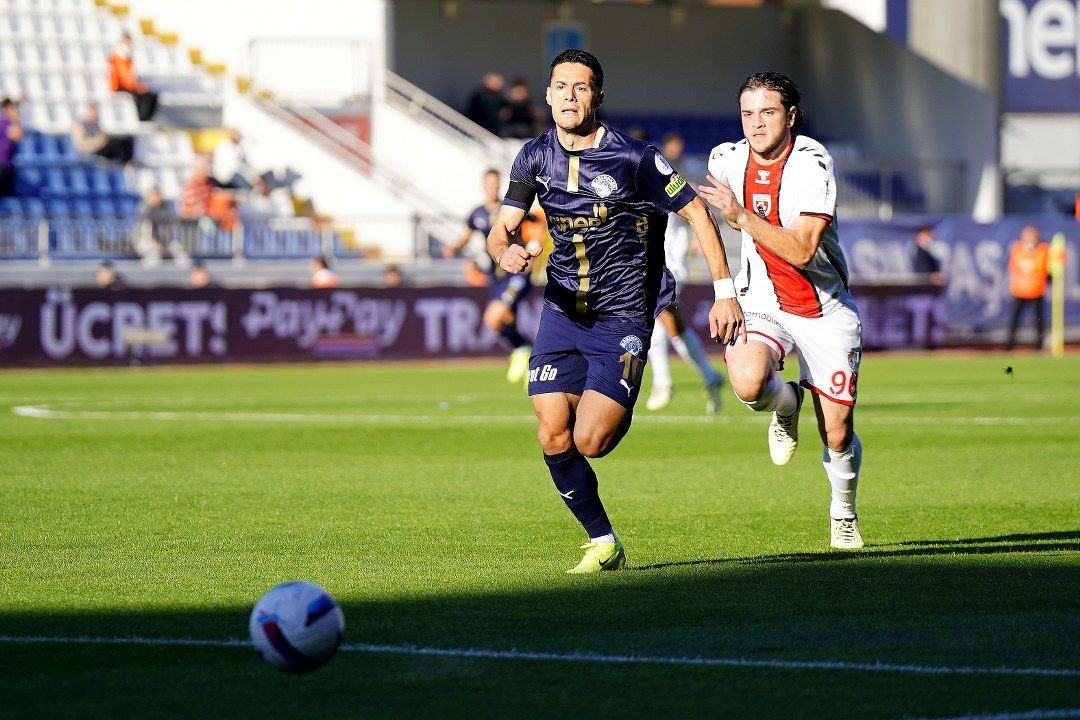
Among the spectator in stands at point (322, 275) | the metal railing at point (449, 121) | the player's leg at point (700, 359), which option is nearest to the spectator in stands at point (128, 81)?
the metal railing at point (449, 121)

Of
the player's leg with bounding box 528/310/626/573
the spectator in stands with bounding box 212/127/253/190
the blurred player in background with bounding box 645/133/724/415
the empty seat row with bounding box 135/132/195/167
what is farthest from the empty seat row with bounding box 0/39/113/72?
the player's leg with bounding box 528/310/626/573

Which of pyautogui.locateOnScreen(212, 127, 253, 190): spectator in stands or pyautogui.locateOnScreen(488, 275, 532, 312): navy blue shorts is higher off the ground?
pyautogui.locateOnScreen(212, 127, 253, 190): spectator in stands

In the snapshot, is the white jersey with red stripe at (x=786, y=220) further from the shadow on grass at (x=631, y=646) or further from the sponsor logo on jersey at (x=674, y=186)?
the shadow on grass at (x=631, y=646)

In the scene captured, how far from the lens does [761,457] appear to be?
12.5 m

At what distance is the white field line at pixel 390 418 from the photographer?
15.7 meters

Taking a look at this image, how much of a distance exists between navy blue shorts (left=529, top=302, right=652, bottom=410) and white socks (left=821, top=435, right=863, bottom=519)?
119 cm

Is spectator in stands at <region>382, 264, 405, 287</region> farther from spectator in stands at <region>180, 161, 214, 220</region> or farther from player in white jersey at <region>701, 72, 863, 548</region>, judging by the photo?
player in white jersey at <region>701, 72, 863, 548</region>

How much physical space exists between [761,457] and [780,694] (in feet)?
24.8

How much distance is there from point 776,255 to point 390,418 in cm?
885

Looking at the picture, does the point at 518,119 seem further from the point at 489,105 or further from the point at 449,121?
the point at 449,121

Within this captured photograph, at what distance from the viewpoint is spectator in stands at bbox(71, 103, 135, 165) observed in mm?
31266

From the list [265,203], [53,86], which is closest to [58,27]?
[53,86]

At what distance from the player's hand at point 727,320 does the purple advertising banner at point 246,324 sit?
758 inches

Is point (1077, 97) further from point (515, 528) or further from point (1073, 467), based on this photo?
point (515, 528)
